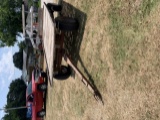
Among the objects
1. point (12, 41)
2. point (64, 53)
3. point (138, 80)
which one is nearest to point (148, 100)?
point (138, 80)

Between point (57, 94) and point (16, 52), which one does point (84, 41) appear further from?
point (16, 52)

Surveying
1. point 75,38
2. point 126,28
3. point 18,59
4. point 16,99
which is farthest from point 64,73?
point 18,59

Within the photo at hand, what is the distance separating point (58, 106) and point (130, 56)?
649 cm

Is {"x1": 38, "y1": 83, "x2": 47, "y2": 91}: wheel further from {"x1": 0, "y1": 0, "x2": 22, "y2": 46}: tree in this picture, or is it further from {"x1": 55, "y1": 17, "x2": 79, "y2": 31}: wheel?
{"x1": 0, "y1": 0, "x2": 22, "y2": 46}: tree

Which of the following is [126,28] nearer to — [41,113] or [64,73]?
[64,73]

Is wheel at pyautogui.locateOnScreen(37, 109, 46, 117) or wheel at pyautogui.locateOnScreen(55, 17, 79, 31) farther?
wheel at pyautogui.locateOnScreen(37, 109, 46, 117)

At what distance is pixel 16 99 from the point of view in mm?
34156

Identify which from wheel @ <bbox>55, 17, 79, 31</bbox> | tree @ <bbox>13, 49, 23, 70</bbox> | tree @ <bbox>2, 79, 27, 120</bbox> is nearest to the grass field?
wheel @ <bbox>55, 17, 79, 31</bbox>

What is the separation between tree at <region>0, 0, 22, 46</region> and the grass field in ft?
45.1

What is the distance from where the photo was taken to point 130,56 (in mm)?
6230

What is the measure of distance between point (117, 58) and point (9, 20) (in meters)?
18.0

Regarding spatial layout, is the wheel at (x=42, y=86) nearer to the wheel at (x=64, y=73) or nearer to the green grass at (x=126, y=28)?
the wheel at (x=64, y=73)

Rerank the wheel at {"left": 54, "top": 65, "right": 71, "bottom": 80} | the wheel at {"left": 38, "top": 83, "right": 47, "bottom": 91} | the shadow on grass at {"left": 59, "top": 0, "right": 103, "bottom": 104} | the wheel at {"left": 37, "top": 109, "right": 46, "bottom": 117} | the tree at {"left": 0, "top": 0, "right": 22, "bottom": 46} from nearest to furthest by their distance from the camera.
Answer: the shadow on grass at {"left": 59, "top": 0, "right": 103, "bottom": 104}
the wheel at {"left": 54, "top": 65, "right": 71, "bottom": 80}
the wheel at {"left": 37, "top": 109, "right": 46, "bottom": 117}
the wheel at {"left": 38, "top": 83, "right": 47, "bottom": 91}
the tree at {"left": 0, "top": 0, "right": 22, "bottom": 46}

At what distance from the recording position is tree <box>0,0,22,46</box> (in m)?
22.8
